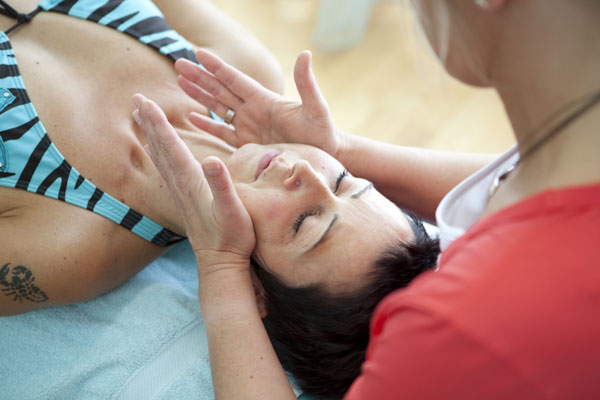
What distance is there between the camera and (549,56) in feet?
2.16

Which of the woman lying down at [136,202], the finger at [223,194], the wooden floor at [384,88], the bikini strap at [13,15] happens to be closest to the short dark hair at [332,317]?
the woman lying down at [136,202]

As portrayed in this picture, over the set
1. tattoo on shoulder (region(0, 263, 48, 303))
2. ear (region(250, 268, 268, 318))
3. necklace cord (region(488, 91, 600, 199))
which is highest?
necklace cord (region(488, 91, 600, 199))

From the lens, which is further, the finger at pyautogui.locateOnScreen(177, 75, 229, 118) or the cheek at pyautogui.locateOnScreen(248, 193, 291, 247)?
the finger at pyautogui.locateOnScreen(177, 75, 229, 118)

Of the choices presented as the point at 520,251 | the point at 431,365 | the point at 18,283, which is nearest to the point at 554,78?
the point at 520,251

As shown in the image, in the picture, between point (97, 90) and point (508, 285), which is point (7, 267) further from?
point (508, 285)

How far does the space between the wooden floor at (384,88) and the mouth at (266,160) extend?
111cm

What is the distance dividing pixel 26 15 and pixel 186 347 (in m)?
0.89

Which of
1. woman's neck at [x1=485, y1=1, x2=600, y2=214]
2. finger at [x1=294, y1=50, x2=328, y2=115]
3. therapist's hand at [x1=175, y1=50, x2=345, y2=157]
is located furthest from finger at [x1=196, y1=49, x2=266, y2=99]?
woman's neck at [x1=485, y1=1, x2=600, y2=214]

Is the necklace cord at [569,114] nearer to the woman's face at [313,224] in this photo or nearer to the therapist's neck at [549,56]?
the therapist's neck at [549,56]

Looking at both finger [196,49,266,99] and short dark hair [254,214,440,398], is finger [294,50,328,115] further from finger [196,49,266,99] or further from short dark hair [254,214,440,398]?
short dark hair [254,214,440,398]

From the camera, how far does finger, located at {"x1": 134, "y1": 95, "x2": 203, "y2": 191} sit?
103 cm

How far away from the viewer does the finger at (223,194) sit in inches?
36.7

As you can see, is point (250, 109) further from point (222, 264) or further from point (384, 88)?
point (384, 88)

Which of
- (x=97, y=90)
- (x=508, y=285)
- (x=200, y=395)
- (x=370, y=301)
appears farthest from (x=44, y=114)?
(x=508, y=285)
